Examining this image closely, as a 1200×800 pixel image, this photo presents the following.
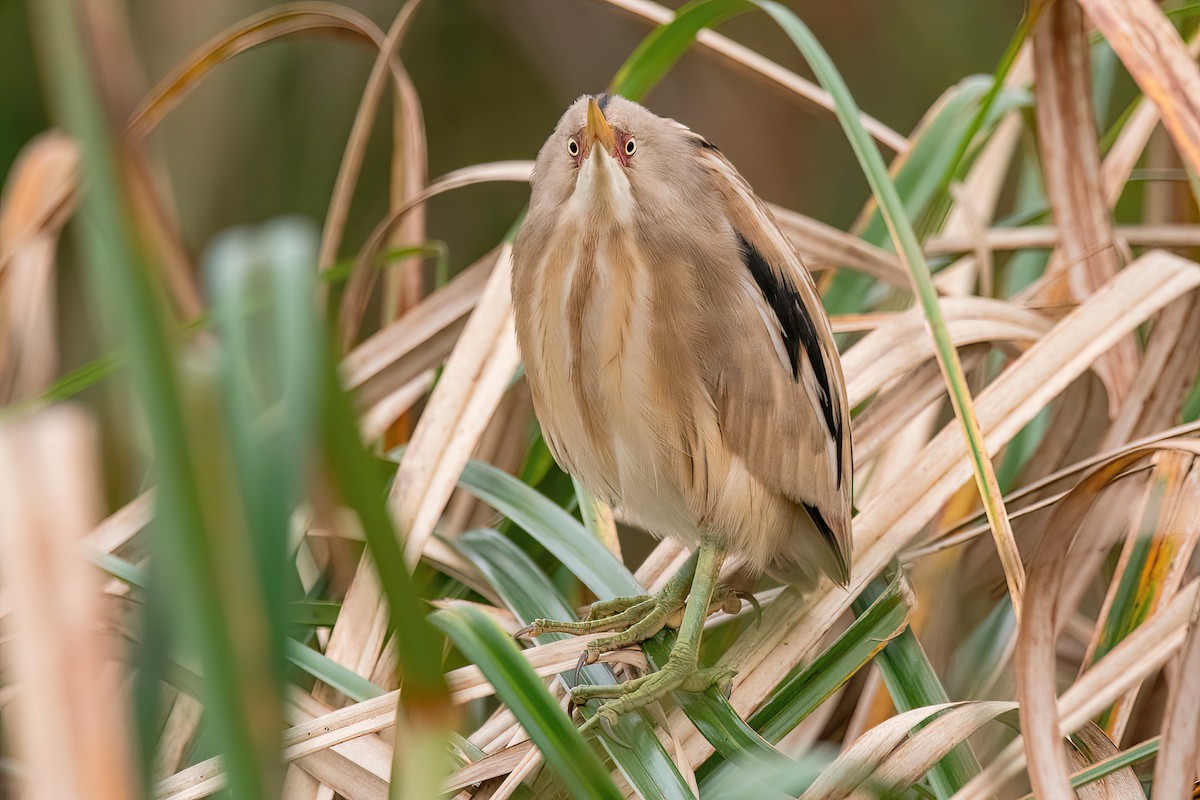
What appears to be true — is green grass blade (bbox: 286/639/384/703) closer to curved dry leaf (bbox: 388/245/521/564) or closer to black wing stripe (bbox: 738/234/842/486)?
curved dry leaf (bbox: 388/245/521/564)

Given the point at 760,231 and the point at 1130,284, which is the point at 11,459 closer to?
the point at 760,231

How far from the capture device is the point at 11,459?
1.78 feet

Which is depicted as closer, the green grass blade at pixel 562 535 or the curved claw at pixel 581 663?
the curved claw at pixel 581 663

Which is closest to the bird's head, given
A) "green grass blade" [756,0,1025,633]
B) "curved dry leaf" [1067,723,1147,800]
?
"green grass blade" [756,0,1025,633]

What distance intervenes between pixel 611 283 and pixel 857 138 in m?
0.30

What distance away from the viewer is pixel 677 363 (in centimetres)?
98

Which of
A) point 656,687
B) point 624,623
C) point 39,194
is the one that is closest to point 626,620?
point 624,623

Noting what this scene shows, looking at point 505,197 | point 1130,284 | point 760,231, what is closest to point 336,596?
point 760,231

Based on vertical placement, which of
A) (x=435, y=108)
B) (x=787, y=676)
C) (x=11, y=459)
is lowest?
(x=787, y=676)

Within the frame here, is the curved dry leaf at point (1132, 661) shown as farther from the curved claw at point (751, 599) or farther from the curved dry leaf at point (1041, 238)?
the curved dry leaf at point (1041, 238)

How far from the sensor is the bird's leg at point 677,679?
2.94 feet

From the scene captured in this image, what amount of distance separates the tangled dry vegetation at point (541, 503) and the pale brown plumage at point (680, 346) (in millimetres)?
77

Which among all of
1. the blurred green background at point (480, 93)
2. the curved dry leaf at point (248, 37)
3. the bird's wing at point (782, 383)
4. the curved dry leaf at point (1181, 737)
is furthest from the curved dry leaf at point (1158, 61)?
the blurred green background at point (480, 93)

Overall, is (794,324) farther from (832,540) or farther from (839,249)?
(839,249)
